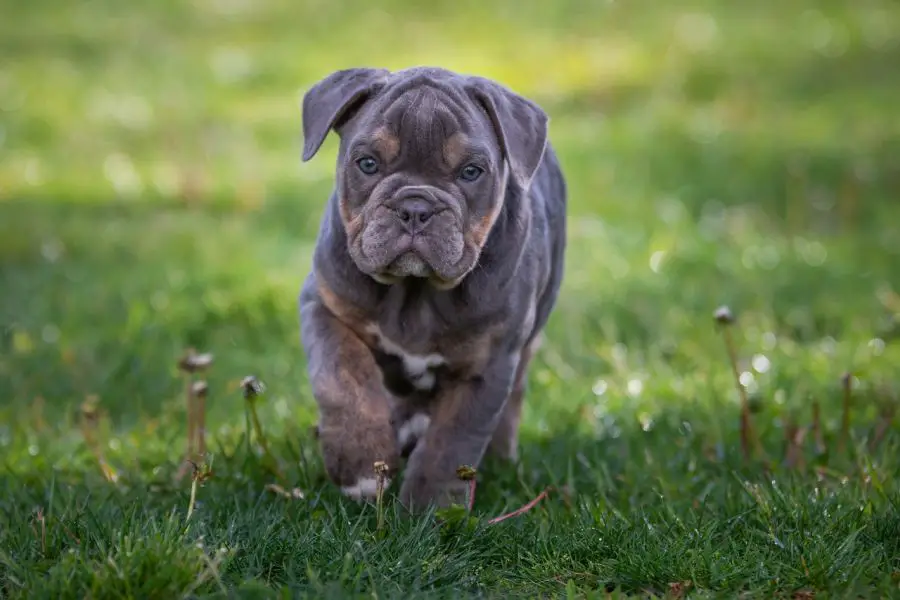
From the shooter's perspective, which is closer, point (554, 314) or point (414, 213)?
point (414, 213)

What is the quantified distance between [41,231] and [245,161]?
104 inches

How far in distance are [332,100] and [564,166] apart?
7016 mm

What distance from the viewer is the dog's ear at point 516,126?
469 cm

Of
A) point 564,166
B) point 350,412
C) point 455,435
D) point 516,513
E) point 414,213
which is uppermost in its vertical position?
point 414,213

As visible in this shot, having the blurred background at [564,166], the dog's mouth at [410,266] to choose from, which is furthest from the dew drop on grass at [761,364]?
the dog's mouth at [410,266]

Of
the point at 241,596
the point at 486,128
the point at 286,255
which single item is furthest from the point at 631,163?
the point at 241,596

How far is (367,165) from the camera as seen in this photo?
4.62 meters

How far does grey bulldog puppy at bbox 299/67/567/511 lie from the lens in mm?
4512

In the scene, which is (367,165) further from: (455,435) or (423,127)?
(455,435)

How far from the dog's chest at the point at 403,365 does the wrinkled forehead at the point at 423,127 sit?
2.31 ft

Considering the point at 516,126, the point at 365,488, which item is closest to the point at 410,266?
the point at 516,126

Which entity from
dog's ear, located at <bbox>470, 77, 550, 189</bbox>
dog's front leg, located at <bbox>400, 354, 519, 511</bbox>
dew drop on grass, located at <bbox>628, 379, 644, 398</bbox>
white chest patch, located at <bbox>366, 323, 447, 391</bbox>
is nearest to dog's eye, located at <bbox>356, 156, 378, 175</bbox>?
dog's ear, located at <bbox>470, 77, 550, 189</bbox>

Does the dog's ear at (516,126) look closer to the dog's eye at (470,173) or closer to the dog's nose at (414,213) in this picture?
the dog's eye at (470,173)

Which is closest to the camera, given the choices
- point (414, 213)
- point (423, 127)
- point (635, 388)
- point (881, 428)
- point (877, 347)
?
point (414, 213)
